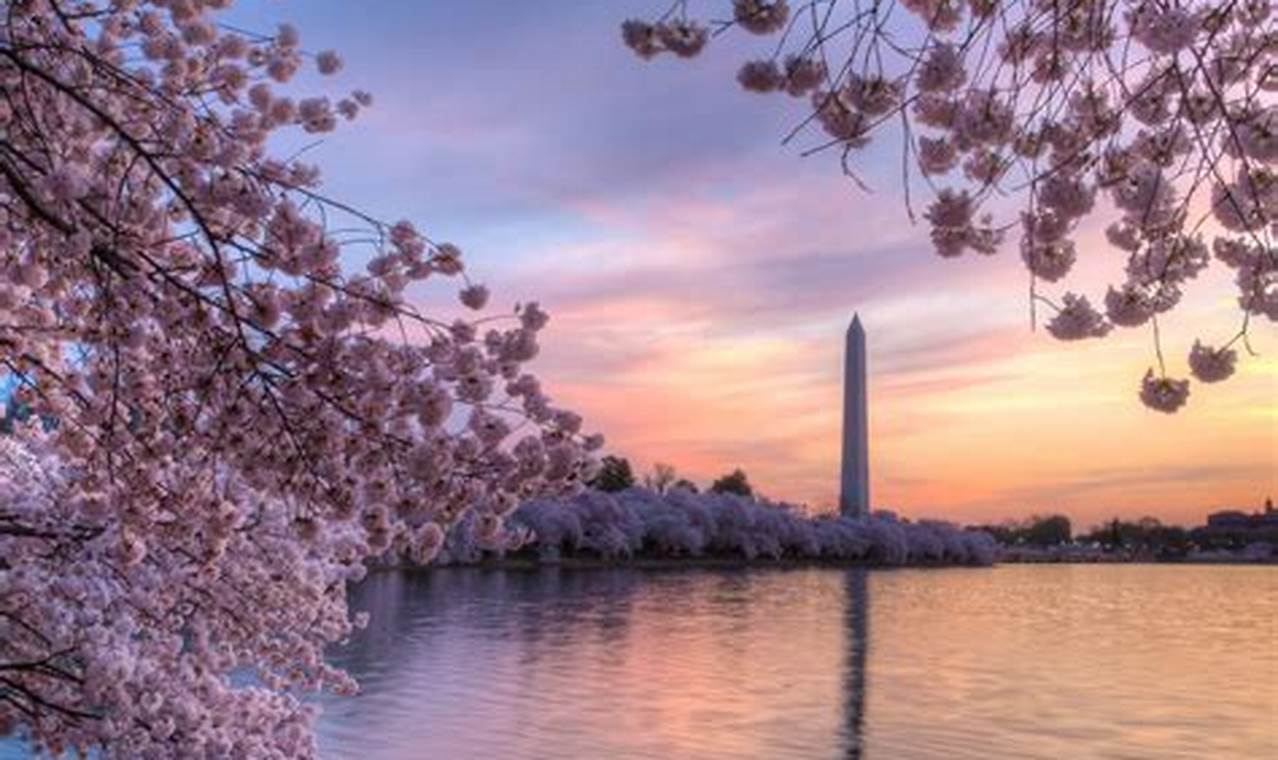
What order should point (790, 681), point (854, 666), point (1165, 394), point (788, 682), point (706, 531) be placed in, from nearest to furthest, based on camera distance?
point (1165, 394) → point (788, 682) → point (790, 681) → point (854, 666) → point (706, 531)

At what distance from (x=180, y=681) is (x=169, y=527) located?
2185mm

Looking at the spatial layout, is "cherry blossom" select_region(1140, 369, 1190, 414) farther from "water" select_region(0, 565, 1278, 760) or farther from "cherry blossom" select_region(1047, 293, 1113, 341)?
"water" select_region(0, 565, 1278, 760)

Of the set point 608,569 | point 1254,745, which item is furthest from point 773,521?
point 1254,745

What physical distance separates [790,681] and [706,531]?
65895mm

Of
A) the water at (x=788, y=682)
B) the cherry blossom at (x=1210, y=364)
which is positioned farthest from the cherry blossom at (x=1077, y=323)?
the water at (x=788, y=682)

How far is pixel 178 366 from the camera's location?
579 cm

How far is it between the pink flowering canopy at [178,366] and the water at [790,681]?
10.6 m

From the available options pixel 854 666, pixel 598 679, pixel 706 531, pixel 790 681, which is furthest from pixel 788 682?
pixel 706 531

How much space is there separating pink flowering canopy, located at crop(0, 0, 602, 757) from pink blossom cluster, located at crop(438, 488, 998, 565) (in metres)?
63.9

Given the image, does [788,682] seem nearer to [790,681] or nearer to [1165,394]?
[790,681]

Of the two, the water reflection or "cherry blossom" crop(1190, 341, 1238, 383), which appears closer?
"cherry blossom" crop(1190, 341, 1238, 383)

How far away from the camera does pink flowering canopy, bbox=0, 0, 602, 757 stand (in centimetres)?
538

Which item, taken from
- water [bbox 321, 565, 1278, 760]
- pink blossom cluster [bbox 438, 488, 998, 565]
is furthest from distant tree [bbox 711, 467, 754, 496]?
water [bbox 321, 565, 1278, 760]

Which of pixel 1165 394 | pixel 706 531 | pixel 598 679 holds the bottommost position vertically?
pixel 598 679
